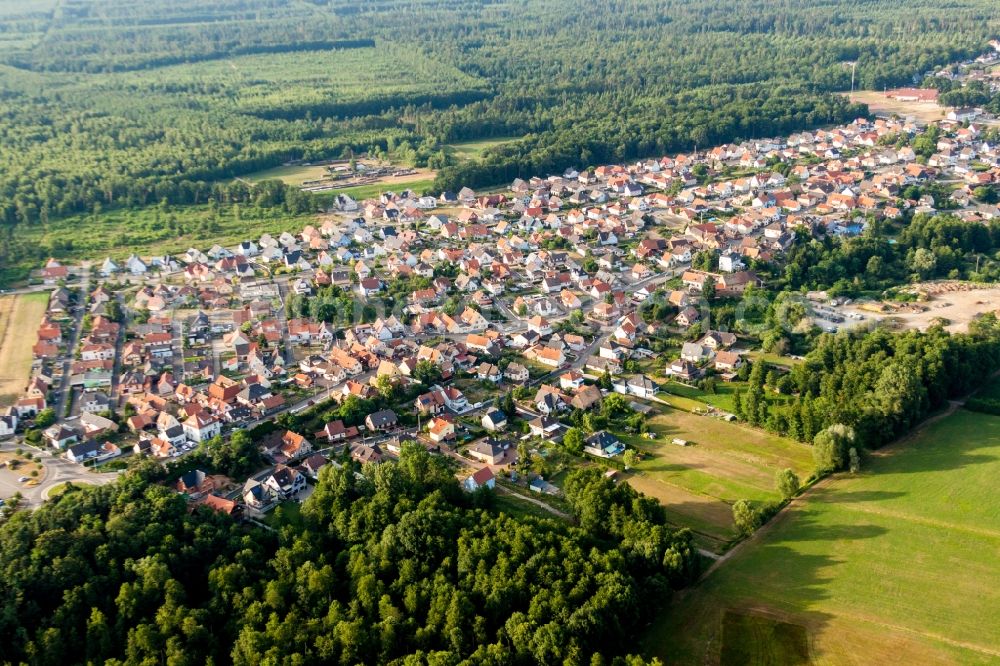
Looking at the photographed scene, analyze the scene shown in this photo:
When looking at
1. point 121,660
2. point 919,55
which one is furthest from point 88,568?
point 919,55

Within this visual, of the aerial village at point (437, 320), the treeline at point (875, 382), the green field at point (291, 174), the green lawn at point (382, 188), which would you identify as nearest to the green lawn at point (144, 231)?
the aerial village at point (437, 320)

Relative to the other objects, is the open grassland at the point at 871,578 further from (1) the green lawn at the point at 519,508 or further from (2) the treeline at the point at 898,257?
(2) the treeline at the point at 898,257

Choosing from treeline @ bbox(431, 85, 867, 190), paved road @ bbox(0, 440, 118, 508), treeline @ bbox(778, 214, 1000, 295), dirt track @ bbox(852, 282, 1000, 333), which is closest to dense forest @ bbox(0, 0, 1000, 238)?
treeline @ bbox(431, 85, 867, 190)

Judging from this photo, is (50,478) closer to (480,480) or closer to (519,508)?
(480,480)

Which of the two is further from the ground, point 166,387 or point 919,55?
point 919,55

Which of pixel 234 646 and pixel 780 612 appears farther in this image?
pixel 780 612

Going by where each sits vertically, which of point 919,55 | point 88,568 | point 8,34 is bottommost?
point 88,568

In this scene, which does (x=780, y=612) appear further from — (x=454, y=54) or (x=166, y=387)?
(x=454, y=54)
